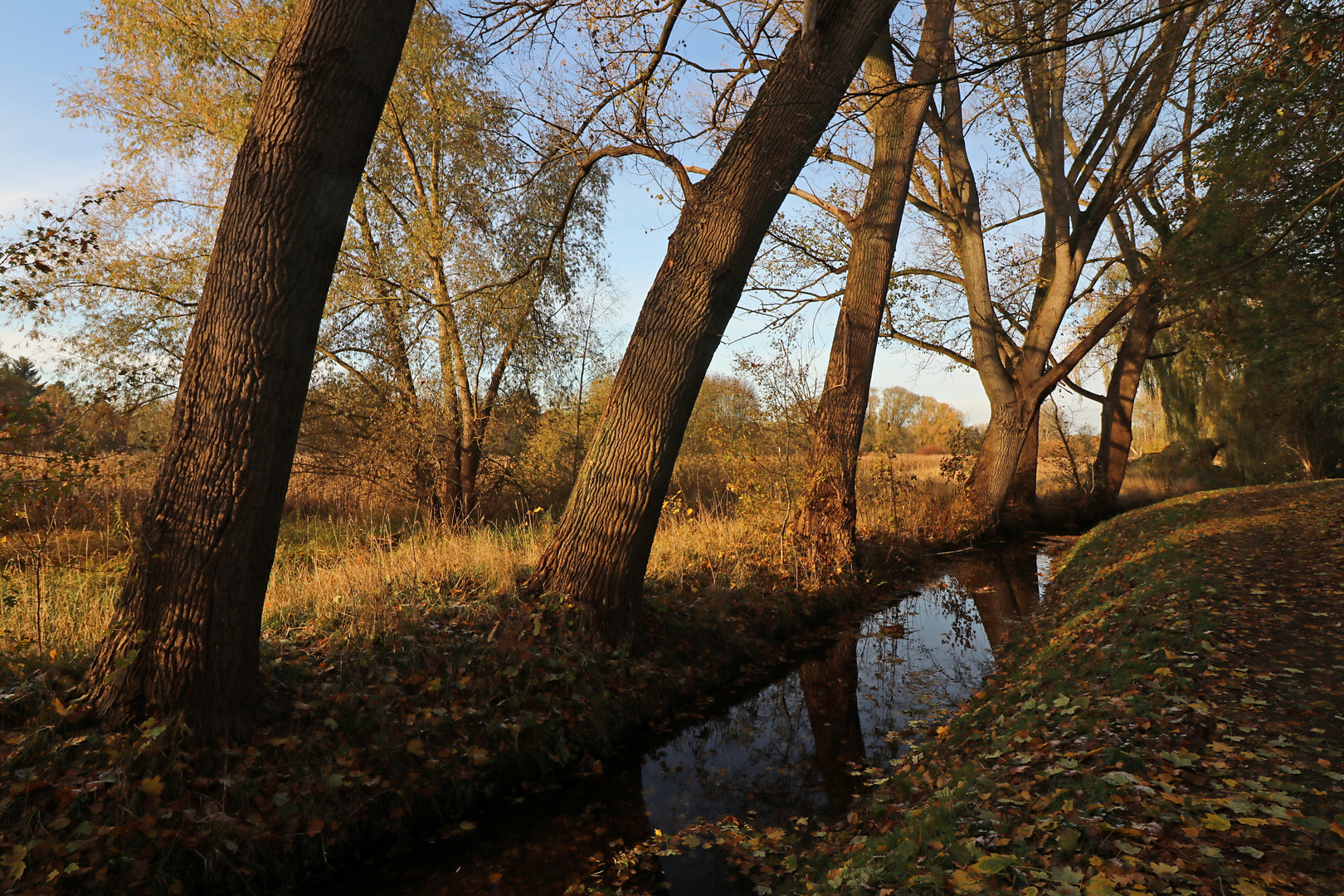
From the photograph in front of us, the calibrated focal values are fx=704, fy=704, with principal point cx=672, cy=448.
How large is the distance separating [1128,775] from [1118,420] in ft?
55.5

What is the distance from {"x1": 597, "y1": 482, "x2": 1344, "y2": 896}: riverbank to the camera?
8.48 feet

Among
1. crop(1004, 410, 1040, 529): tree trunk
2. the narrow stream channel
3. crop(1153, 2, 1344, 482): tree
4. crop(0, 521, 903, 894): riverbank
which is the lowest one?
the narrow stream channel

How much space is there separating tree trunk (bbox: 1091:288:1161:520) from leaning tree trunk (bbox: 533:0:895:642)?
14.8 metres

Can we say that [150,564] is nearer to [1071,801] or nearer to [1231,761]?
[1071,801]

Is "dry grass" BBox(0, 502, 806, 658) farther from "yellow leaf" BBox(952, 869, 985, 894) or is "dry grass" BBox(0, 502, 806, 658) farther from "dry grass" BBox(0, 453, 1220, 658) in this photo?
"yellow leaf" BBox(952, 869, 985, 894)

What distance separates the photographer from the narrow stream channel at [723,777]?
12.8ft

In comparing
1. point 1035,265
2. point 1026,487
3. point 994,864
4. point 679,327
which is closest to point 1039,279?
point 1035,265

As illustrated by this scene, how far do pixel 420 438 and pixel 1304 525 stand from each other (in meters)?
13.7

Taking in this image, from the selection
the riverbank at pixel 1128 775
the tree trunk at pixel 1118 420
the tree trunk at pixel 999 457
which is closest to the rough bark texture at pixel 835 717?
the riverbank at pixel 1128 775

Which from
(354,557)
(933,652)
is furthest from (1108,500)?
(354,557)

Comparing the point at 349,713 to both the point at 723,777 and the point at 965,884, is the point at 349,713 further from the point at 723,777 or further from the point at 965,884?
the point at 965,884

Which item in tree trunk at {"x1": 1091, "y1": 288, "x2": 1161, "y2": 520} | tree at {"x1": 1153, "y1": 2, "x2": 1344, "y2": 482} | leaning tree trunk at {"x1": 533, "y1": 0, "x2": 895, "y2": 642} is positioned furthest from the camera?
tree trunk at {"x1": 1091, "y1": 288, "x2": 1161, "y2": 520}

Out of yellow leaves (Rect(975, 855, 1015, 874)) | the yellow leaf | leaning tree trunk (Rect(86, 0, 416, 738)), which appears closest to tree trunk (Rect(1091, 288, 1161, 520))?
yellow leaves (Rect(975, 855, 1015, 874))

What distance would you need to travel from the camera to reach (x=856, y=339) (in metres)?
9.41
